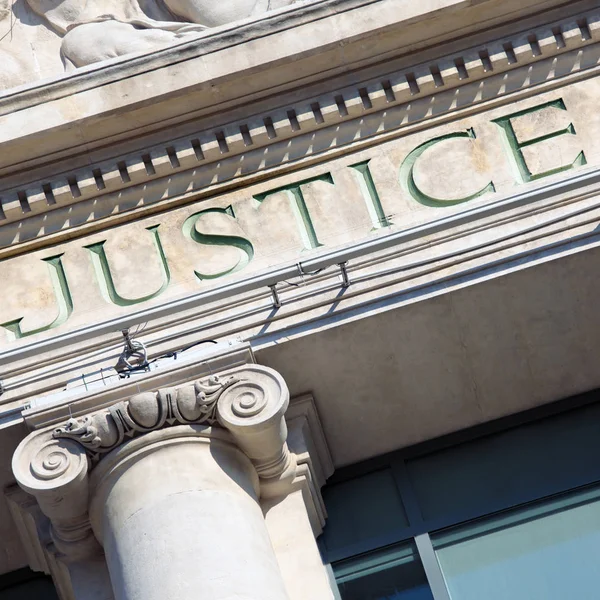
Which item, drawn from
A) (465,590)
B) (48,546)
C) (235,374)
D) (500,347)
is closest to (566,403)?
(500,347)

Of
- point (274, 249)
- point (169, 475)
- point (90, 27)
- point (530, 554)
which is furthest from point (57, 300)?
point (530, 554)

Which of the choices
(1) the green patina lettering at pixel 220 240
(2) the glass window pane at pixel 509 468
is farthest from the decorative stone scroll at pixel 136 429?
(2) the glass window pane at pixel 509 468

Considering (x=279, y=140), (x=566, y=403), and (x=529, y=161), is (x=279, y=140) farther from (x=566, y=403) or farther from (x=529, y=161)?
(x=566, y=403)

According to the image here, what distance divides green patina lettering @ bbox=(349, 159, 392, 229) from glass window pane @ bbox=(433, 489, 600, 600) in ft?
7.00

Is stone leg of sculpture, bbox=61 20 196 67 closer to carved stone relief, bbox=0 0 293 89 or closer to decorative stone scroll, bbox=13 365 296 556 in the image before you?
carved stone relief, bbox=0 0 293 89

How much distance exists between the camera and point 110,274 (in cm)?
1198

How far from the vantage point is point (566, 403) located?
40.1 feet

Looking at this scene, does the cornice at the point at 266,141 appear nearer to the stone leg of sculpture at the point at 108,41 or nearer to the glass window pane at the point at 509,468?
the stone leg of sculpture at the point at 108,41

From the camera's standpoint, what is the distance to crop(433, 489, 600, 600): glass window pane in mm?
11258

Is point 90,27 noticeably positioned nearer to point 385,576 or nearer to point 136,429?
point 136,429

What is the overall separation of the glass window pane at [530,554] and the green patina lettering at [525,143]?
2.18 m

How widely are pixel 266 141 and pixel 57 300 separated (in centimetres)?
184

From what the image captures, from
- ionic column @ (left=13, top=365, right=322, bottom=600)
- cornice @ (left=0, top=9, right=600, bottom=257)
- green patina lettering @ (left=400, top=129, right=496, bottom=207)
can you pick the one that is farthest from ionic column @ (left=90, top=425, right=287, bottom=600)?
green patina lettering @ (left=400, top=129, right=496, bottom=207)

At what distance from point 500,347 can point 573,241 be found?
35.6 inches
